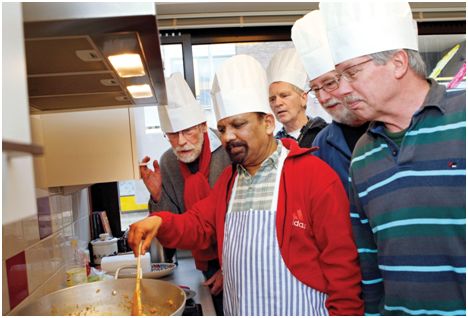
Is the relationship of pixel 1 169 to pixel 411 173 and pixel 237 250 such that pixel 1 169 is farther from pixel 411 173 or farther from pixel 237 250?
pixel 237 250

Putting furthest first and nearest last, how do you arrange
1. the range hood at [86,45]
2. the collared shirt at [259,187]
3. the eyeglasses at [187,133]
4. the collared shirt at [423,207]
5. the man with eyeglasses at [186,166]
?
1. the eyeglasses at [187,133]
2. the man with eyeglasses at [186,166]
3. the collared shirt at [259,187]
4. the collared shirt at [423,207]
5. the range hood at [86,45]

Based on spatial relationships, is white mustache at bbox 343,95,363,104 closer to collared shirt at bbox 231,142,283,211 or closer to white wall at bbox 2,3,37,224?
collared shirt at bbox 231,142,283,211

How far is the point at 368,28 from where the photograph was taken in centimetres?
100

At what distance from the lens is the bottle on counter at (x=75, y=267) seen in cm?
154

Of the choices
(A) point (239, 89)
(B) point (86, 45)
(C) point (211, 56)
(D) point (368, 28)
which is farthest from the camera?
(C) point (211, 56)

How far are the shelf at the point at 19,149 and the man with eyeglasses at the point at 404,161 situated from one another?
758 mm

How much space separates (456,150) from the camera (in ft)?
2.83

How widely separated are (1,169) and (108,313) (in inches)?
35.4

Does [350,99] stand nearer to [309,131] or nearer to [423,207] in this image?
[423,207]

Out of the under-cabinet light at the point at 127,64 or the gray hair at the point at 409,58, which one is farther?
the gray hair at the point at 409,58

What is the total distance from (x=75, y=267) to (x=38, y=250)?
0.42m

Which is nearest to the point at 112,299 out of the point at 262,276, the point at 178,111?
the point at 262,276

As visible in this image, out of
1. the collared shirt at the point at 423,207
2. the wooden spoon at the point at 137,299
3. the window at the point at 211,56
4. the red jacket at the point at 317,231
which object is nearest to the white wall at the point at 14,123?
the wooden spoon at the point at 137,299

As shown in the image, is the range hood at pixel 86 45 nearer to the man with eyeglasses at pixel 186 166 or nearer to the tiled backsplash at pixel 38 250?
the tiled backsplash at pixel 38 250
